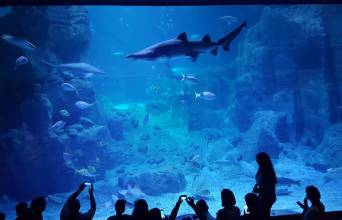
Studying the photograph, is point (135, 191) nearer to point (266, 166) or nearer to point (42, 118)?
point (42, 118)

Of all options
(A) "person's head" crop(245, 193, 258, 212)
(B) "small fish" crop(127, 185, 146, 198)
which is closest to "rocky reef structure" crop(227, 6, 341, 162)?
(B) "small fish" crop(127, 185, 146, 198)

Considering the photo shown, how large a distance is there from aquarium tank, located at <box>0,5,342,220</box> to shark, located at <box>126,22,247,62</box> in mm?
20

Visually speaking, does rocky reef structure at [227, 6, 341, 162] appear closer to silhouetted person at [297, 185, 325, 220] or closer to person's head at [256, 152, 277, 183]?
person's head at [256, 152, 277, 183]

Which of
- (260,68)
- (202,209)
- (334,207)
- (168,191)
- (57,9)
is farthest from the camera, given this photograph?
(260,68)

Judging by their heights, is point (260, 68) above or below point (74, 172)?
above

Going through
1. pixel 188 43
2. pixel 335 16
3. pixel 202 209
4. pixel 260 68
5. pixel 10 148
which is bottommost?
pixel 202 209

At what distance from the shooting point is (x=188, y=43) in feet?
17.1

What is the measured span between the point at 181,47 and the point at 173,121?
18.5 meters

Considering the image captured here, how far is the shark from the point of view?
517 centimetres

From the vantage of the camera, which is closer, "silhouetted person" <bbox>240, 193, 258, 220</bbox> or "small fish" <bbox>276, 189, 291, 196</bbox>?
"silhouetted person" <bbox>240, 193, 258, 220</bbox>

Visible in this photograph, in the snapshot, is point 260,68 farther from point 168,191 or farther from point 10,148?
point 10,148

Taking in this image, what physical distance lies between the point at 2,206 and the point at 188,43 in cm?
885

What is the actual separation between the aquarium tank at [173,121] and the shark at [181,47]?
0.06 feet

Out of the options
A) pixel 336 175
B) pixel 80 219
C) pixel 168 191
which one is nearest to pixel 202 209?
pixel 80 219
